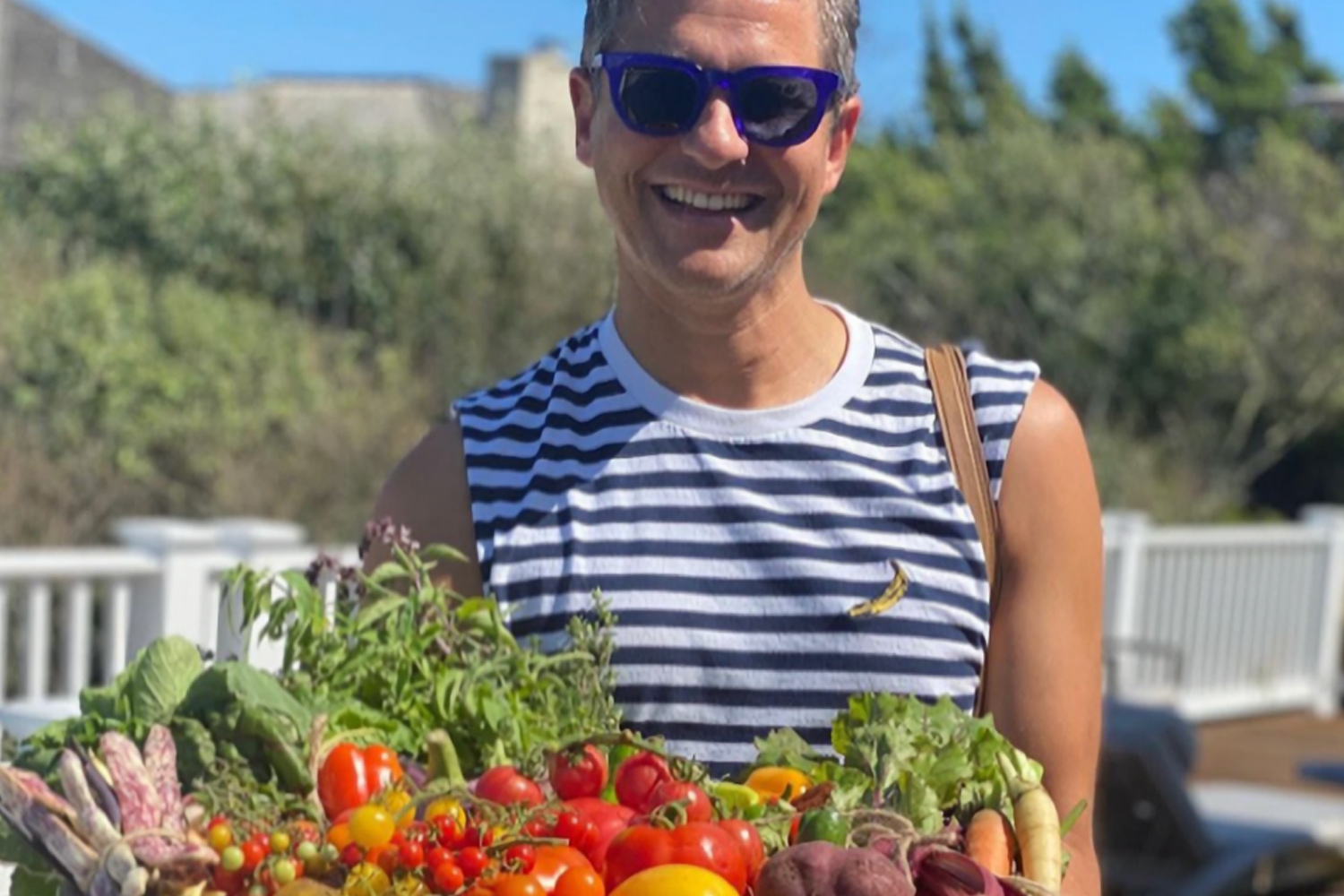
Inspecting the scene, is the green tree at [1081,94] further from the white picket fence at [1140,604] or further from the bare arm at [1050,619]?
the bare arm at [1050,619]

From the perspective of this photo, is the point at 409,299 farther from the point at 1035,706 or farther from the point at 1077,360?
the point at 1035,706

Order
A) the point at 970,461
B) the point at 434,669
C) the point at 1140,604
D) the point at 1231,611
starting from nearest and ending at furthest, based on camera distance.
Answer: the point at 434,669
the point at 970,461
the point at 1140,604
the point at 1231,611

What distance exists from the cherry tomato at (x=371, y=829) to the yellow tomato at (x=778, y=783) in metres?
0.40

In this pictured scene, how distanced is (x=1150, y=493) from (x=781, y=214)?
13199mm

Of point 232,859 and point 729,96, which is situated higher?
point 729,96

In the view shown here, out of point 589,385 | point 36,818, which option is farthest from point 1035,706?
point 36,818

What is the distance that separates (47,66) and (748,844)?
117ft

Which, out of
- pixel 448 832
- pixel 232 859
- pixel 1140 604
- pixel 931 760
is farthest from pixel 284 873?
pixel 1140 604

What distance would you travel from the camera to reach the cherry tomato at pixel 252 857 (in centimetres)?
170

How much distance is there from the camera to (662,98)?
2.14 metres

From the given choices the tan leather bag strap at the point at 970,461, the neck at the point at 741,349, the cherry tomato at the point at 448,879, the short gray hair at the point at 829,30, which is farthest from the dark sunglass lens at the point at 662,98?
the cherry tomato at the point at 448,879

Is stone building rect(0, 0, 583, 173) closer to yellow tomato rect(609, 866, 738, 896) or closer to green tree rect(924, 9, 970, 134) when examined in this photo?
green tree rect(924, 9, 970, 134)

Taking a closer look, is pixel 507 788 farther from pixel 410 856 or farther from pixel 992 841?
pixel 992 841

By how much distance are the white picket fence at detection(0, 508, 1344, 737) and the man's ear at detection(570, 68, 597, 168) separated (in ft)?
14.4
